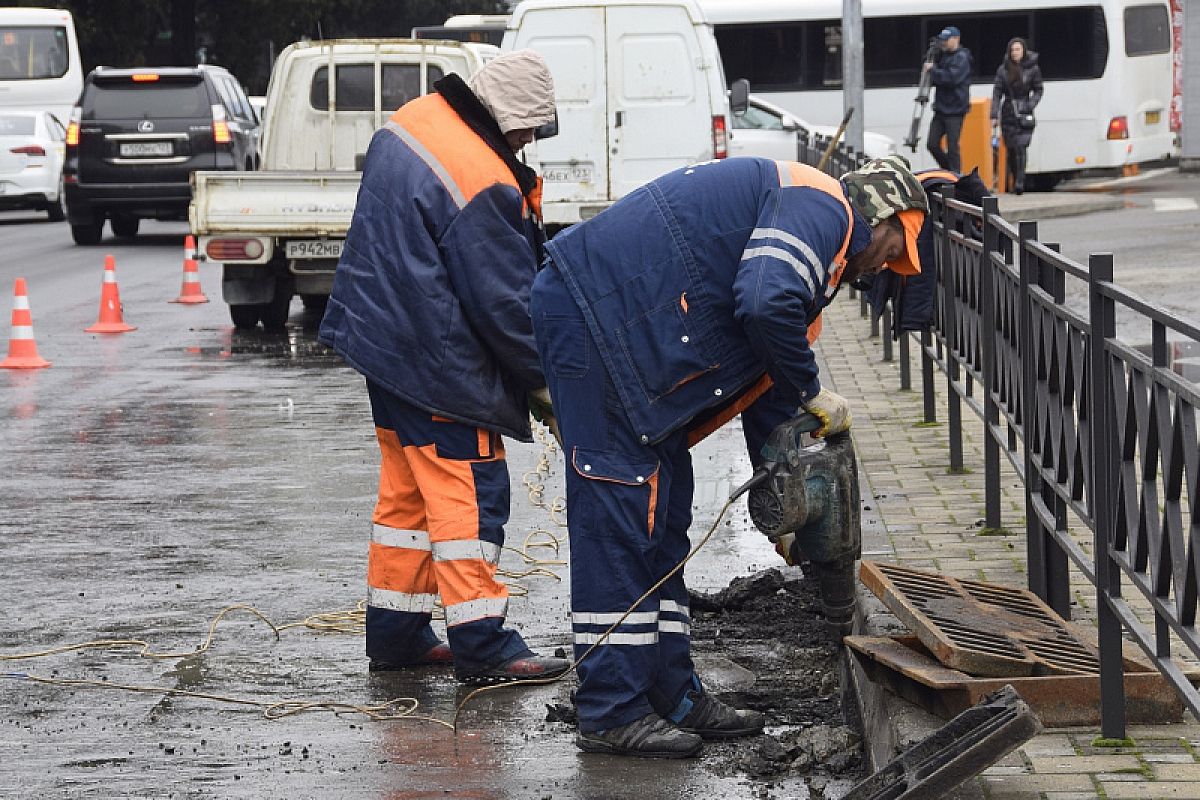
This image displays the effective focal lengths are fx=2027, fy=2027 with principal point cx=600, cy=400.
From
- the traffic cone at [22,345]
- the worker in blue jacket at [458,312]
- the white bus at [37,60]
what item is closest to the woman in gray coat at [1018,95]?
the traffic cone at [22,345]

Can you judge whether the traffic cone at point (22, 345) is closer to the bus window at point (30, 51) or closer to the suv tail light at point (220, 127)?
the suv tail light at point (220, 127)

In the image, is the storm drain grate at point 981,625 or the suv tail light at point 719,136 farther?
the suv tail light at point 719,136

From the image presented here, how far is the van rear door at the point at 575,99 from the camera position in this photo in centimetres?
1725

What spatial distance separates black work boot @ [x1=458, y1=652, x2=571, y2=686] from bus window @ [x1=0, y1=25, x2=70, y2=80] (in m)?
31.4

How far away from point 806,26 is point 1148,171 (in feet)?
25.1

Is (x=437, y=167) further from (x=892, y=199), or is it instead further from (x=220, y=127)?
(x=220, y=127)

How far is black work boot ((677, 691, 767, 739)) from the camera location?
208 inches

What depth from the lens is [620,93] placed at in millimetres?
17219

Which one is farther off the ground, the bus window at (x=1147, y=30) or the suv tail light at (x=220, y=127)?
the bus window at (x=1147, y=30)

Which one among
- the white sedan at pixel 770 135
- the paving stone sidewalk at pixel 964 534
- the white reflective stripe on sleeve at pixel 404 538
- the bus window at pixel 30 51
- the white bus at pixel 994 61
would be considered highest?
the bus window at pixel 30 51

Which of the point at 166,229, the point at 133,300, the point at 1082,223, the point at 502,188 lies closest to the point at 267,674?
the point at 502,188

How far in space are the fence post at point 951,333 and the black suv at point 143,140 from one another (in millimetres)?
16775

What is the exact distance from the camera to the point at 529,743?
17.4ft

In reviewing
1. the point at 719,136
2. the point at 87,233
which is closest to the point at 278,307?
the point at 719,136
